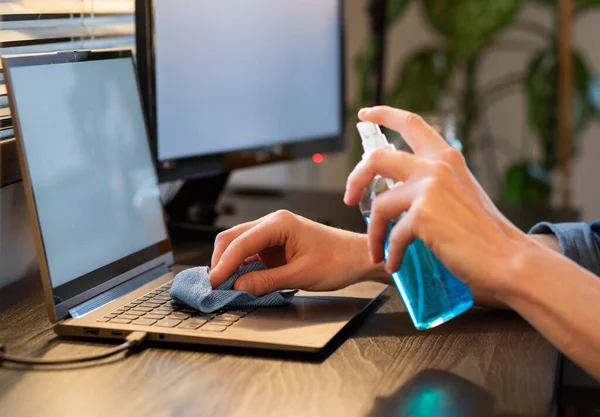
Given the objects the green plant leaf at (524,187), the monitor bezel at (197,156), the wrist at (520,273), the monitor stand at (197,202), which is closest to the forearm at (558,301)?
the wrist at (520,273)

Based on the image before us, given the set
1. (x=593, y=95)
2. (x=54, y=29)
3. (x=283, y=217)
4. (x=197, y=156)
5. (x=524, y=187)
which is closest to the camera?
(x=283, y=217)

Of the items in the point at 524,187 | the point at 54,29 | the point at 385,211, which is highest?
the point at 54,29

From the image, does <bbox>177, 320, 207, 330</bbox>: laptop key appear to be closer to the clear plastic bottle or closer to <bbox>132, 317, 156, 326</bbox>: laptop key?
<bbox>132, 317, 156, 326</bbox>: laptop key

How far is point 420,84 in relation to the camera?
2.67 metres

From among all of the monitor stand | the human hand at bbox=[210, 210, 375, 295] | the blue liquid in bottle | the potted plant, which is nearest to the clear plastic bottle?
the blue liquid in bottle

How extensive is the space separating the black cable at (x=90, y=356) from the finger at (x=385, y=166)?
0.85 feet

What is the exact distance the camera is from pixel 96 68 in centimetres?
99

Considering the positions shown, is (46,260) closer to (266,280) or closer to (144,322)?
(144,322)

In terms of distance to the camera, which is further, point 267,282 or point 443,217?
point 267,282

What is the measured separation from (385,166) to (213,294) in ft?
0.81

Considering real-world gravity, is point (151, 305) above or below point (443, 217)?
below

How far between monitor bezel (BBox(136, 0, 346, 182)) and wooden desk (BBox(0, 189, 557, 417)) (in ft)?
1.29

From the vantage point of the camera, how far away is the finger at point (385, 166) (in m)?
0.75

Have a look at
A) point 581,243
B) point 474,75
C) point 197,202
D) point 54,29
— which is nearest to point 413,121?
point 581,243
